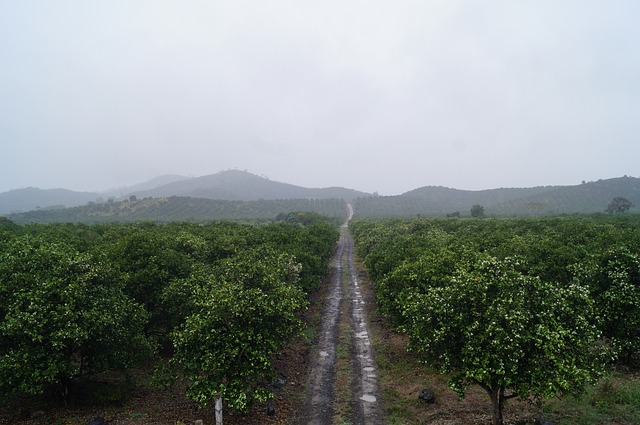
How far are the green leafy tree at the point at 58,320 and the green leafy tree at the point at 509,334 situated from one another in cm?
1340

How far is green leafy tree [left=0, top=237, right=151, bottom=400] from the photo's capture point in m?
14.2

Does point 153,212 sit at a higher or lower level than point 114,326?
higher

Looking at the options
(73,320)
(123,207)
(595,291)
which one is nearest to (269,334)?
(73,320)

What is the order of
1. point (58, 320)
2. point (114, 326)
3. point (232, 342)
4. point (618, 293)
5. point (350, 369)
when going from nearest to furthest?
1. point (58, 320)
2. point (232, 342)
3. point (114, 326)
4. point (618, 293)
5. point (350, 369)

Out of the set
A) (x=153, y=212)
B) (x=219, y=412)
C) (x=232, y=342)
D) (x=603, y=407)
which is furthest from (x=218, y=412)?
(x=153, y=212)

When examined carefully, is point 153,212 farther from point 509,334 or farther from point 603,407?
point 509,334

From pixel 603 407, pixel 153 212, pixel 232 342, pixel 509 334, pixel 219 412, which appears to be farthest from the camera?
pixel 153 212

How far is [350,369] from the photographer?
867 inches

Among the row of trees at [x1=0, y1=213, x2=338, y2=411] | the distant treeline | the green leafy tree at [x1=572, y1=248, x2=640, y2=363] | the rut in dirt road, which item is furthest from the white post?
the distant treeline

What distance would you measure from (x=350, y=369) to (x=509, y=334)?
40.1 feet

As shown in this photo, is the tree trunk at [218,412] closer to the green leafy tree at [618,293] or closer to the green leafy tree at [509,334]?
the green leafy tree at [509,334]

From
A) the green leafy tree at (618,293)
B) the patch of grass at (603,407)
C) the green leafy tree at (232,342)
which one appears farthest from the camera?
the green leafy tree at (618,293)

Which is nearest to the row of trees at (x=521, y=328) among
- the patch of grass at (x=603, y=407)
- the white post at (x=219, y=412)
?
the patch of grass at (x=603, y=407)

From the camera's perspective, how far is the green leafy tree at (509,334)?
462 inches
